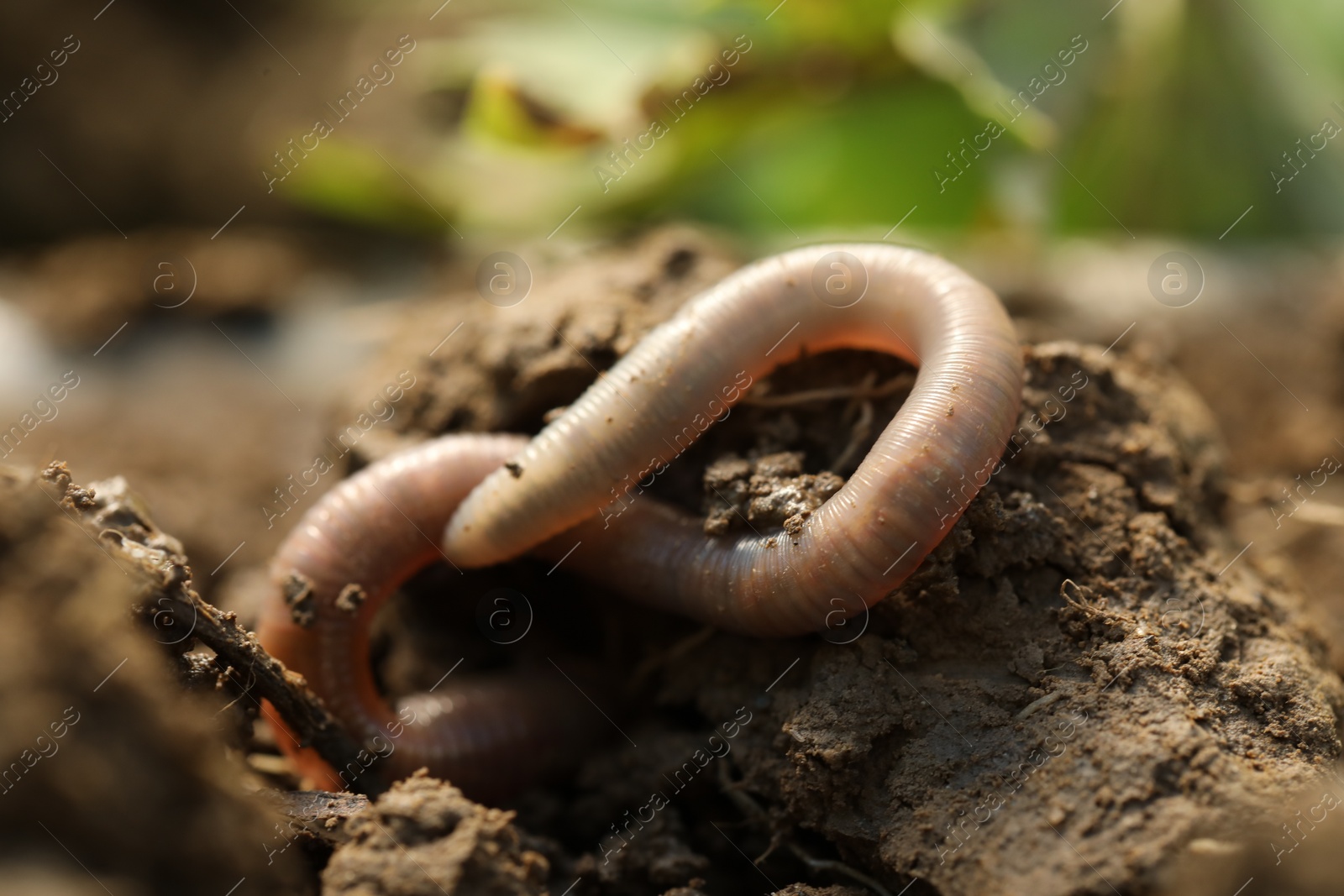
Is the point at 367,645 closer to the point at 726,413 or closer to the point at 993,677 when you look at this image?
the point at 726,413

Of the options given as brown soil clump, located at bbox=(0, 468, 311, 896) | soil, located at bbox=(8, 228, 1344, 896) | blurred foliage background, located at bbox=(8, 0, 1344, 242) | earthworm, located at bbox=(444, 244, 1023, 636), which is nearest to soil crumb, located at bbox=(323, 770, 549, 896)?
soil, located at bbox=(8, 228, 1344, 896)

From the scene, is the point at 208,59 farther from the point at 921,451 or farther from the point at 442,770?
the point at 921,451

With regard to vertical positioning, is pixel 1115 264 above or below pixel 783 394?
below

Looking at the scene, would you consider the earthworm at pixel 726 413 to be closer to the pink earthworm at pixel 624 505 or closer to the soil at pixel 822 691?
the pink earthworm at pixel 624 505

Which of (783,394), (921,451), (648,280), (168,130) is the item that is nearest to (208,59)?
(168,130)

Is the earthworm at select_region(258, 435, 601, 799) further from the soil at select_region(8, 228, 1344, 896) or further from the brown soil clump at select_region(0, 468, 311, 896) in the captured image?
the brown soil clump at select_region(0, 468, 311, 896)

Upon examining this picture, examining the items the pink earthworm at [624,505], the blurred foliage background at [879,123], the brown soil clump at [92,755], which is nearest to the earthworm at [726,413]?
the pink earthworm at [624,505]
